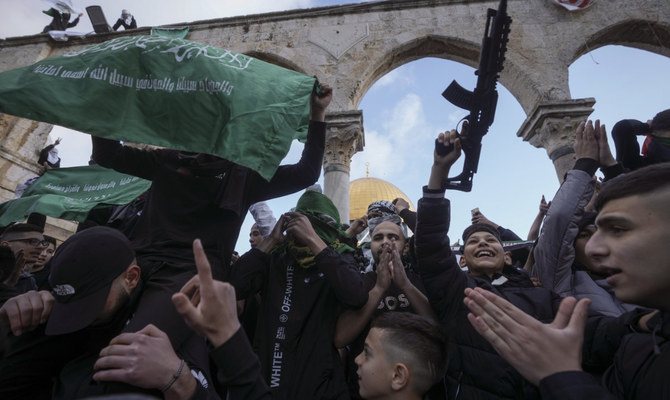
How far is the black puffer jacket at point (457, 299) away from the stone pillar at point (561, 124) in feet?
18.2

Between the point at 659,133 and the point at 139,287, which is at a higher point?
the point at 659,133

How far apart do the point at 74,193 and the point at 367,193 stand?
102 feet

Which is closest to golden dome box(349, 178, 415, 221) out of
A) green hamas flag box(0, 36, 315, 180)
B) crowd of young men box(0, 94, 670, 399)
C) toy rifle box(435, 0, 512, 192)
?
toy rifle box(435, 0, 512, 192)

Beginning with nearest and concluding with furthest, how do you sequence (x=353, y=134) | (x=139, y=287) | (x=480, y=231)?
(x=139, y=287) < (x=480, y=231) < (x=353, y=134)

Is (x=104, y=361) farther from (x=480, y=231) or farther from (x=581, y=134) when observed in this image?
(x=581, y=134)

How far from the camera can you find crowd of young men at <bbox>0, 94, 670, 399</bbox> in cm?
110

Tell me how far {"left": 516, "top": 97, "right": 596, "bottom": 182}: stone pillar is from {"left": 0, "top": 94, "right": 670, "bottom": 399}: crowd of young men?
502 cm

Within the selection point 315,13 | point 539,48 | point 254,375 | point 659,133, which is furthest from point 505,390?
point 315,13

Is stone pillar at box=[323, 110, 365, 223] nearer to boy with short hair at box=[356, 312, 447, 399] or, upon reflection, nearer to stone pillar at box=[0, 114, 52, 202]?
boy with short hair at box=[356, 312, 447, 399]

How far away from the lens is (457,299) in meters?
2.08

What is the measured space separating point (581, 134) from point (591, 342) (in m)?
1.39

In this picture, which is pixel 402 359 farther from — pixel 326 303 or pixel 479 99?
pixel 479 99

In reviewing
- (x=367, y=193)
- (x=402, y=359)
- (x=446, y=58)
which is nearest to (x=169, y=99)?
(x=402, y=359)

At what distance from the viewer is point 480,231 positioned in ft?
9.00
